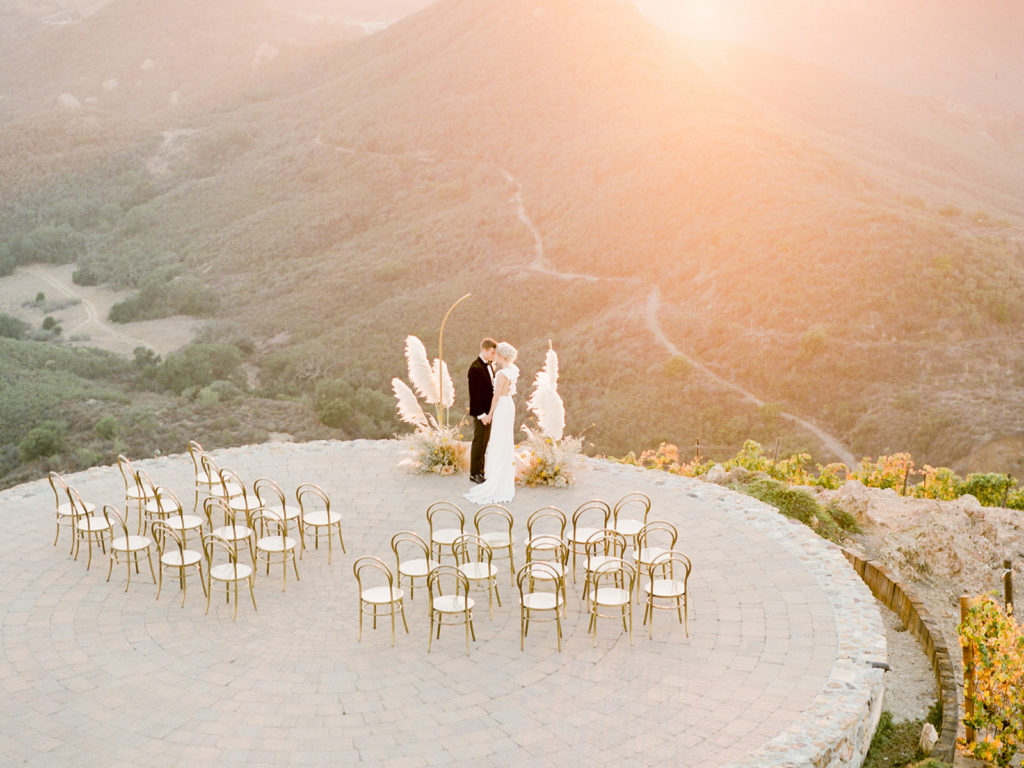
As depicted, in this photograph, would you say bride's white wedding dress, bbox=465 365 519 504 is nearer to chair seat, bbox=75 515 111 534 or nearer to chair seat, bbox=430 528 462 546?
chair seat, bbox=430 528 462 546

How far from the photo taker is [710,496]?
1260cm

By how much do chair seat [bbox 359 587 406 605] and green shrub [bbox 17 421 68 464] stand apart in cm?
2111

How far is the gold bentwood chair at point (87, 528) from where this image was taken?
33.0 feet

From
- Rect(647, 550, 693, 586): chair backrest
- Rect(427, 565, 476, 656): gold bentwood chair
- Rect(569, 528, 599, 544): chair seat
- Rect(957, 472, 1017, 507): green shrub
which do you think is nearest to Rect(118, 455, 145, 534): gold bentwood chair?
Rect(427, 565, 476, 656): gold bentwood chair

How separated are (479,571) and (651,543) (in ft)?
9.77

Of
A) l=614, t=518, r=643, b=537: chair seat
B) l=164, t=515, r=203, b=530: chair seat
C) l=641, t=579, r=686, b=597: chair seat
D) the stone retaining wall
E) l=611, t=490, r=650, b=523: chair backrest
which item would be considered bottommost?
the stone retaining wall

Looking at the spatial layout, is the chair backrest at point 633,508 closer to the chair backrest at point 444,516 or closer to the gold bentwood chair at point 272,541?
the chair backrest at point 444,516

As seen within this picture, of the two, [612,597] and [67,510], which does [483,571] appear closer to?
[612,597]

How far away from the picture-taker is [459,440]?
1396 cm

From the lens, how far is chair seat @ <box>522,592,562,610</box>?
8286 mm

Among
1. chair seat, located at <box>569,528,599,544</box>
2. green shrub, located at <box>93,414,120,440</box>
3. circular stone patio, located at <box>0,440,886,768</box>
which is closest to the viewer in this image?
circular stone patio, located at <box>0,440,886,768</box>

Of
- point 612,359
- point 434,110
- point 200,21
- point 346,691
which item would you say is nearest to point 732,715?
point 346,691

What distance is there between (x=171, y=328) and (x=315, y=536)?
3976cm

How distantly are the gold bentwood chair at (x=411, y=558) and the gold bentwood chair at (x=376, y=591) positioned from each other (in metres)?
0.17
